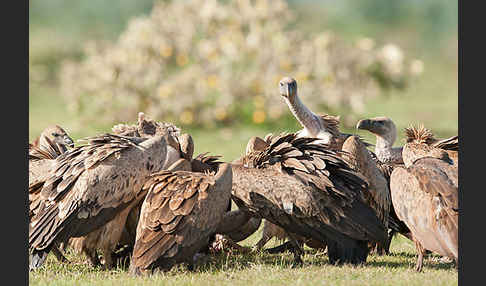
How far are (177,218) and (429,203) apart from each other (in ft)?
6.51

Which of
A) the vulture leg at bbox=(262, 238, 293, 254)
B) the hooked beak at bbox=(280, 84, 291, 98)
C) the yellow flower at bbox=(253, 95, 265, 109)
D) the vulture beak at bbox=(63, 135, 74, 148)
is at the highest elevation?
the yellow flower at bbox=(253, 95, 265, 109)

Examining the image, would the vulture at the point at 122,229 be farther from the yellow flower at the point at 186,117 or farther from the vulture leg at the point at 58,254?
the yellow flower at the point at 186,117

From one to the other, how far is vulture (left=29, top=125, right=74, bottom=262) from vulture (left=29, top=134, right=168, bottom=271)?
157 millimetres

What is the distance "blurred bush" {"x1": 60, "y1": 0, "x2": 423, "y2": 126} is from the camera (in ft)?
54.7

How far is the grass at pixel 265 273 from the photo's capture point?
5.74m

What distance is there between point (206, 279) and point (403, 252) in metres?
2.48

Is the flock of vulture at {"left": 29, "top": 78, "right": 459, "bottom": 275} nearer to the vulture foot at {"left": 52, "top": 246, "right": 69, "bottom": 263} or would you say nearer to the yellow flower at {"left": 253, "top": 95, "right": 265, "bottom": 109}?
the vulture foot at {"left": 52, "top": 246, "right": 69, "bottom": 263}

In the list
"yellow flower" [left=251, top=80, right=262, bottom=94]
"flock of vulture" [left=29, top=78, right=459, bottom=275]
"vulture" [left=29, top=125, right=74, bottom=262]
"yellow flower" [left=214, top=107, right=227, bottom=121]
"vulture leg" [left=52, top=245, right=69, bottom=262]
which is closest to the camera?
"flock of vulture" [left=29, top=78, right=459, bottom=275]

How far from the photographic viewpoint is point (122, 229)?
660 cm

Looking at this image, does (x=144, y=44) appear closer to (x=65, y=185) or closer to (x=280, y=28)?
(x=280, y=28)

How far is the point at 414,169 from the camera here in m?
6.38

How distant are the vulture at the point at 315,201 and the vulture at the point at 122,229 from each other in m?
0.85

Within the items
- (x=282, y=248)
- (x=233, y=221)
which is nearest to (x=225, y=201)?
(x=233, y=221)

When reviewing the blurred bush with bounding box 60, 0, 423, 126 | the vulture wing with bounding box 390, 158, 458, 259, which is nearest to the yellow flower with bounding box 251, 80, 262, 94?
the blurred bush with bounding box 60, 0, 423, 126
